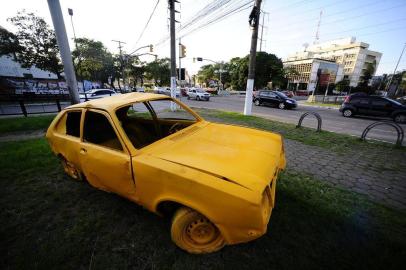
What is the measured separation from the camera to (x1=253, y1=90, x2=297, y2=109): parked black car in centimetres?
1606

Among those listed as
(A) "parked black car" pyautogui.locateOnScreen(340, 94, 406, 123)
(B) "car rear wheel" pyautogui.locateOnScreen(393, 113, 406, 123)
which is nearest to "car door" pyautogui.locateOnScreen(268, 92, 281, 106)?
(A) "parked black car" pyautogui.locateOnScreen(340, 94, 406, 123)

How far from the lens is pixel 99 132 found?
10.3ft

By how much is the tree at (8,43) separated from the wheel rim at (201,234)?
106 feet

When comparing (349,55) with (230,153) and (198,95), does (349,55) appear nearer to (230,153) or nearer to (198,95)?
(198,95)

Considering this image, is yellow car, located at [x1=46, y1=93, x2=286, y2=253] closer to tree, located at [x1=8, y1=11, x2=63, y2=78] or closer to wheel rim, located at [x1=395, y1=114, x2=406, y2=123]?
wheel rim, located at [x1=395, y1=114, x2=406, y2=123]

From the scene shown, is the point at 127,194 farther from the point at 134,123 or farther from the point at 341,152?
the point at 341,152

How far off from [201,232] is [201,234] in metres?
0.03

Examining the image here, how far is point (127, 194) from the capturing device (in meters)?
2.29

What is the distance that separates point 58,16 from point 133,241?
7689 millimetres

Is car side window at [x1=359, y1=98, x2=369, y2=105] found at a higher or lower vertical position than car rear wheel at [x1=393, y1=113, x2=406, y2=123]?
higher

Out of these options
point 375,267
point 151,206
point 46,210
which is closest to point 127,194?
point 151,206

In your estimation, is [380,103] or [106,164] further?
[380,103]

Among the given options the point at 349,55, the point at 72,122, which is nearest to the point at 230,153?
the point at 72,122

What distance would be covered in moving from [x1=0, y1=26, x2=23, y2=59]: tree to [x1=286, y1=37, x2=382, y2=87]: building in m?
82.2
